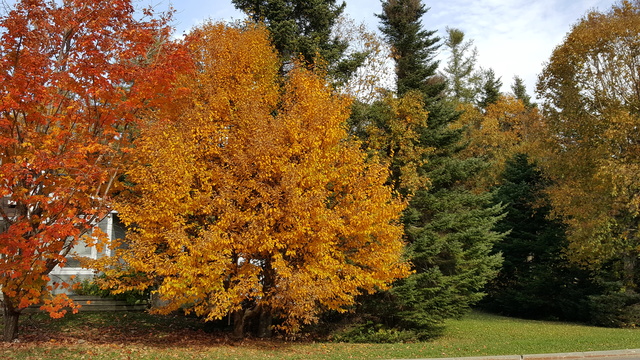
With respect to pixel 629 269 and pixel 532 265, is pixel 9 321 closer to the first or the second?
pixel 629 269

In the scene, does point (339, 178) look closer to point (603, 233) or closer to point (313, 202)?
point (313, 202)

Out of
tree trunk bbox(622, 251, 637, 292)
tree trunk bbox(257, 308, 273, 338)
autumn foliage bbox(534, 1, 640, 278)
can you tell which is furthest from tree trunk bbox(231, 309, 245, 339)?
tree trunk bbox(622, 251, 637, 292)

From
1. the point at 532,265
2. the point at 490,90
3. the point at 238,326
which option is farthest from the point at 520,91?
the point at 238,326

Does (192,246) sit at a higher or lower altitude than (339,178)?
lower

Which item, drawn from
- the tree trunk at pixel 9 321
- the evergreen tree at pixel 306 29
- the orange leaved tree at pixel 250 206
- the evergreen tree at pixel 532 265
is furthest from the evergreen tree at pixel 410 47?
the tree trunk at pixel 9 321

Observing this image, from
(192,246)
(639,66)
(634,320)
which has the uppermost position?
(639,66)

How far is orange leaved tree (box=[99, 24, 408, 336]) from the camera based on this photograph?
10703 millimetres

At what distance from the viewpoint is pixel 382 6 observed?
21.4 metres

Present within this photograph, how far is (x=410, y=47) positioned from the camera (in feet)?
62.4

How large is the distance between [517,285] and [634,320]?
6199 millimetres

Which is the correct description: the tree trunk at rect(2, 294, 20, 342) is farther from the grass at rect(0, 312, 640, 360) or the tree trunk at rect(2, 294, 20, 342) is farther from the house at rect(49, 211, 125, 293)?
the house at rect(49, 211, 125, 293)

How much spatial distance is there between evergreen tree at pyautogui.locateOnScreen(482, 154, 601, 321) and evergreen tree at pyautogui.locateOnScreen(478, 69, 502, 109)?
17.9m

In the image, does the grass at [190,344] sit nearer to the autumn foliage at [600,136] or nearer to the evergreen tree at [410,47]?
the autumn foliage at [600,136]

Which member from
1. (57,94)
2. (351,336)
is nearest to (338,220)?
(351,336)
